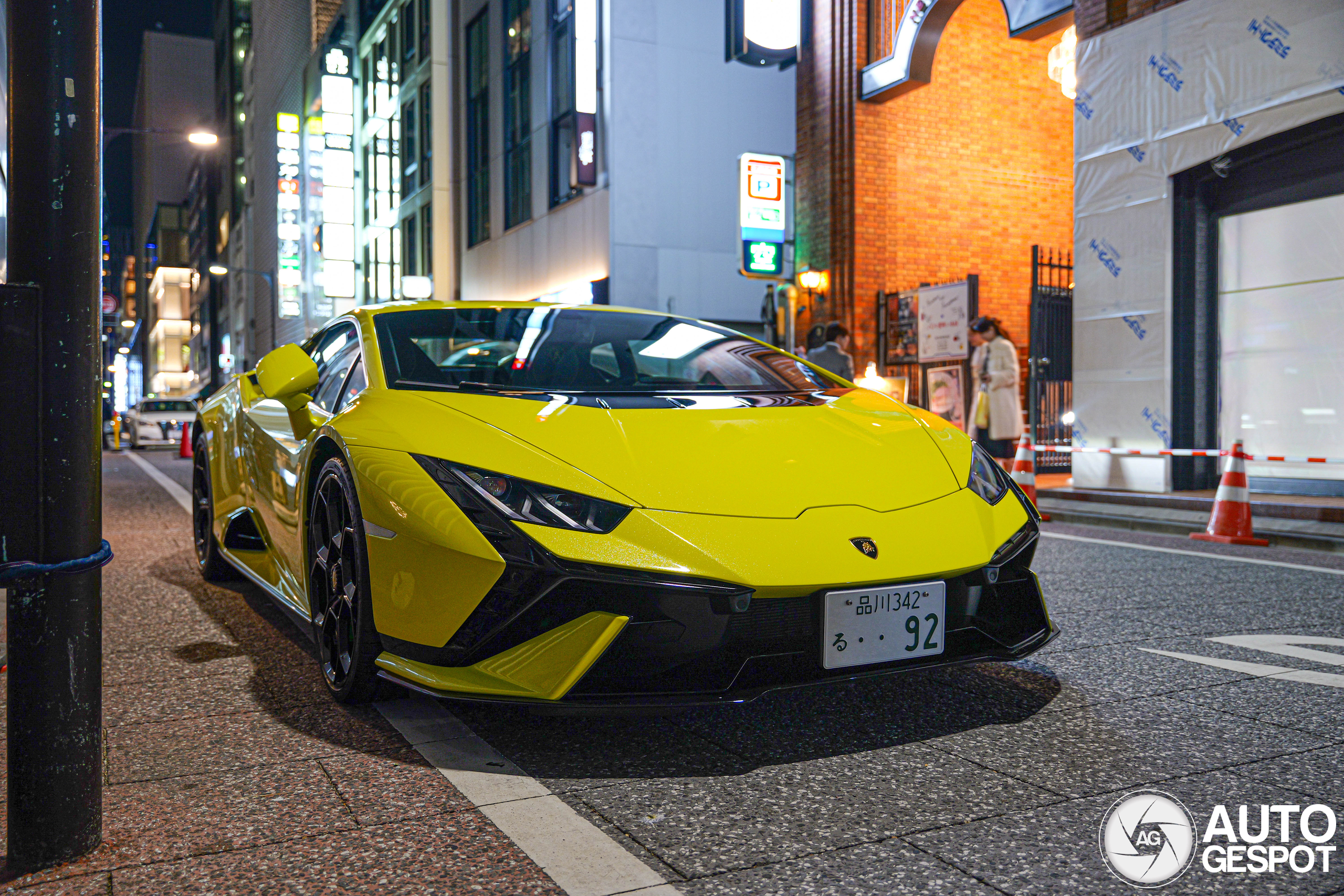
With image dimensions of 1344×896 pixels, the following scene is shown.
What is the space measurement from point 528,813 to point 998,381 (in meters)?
9.44

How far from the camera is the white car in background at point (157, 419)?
26.5 meters

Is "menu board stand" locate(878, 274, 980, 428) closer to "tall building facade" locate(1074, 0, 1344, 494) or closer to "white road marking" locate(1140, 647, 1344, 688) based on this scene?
"tall building facade" locate(1074, 0, 1344, 494)

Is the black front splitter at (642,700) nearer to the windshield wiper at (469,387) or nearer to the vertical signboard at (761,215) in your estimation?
the windshield wiper at (469,387)

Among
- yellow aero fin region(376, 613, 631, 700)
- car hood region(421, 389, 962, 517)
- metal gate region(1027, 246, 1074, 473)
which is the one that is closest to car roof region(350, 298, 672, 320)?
car hood region(421, 389, 962, 517)

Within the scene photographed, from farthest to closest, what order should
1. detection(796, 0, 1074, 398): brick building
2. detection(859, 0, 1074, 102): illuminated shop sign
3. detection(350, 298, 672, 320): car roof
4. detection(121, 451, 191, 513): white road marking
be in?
detection(796, 0, 1074, 398): brick building
detection(859, 0, 1074, 102): illuminated shop sign
detection(121, 451, 191, 513): white road marking
detection(350, 298, 672, 320): car roof

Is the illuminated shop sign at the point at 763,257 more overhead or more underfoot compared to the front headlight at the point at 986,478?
more overhead

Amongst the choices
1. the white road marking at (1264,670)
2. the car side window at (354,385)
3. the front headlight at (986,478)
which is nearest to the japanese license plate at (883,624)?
the front headlight at (986,478)

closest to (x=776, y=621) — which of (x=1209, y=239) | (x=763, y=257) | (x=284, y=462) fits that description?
(x=284, y=462)

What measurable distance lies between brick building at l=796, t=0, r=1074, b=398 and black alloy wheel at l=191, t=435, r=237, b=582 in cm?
1241

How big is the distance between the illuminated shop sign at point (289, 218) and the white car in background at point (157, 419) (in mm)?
22274

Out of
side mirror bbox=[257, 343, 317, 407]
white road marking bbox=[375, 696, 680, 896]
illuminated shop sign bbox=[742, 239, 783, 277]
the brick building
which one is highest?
the brick building

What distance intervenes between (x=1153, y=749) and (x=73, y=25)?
2845 mm

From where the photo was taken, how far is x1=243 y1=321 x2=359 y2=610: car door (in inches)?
141

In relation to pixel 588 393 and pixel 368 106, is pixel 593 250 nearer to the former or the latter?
pixel 588 393
